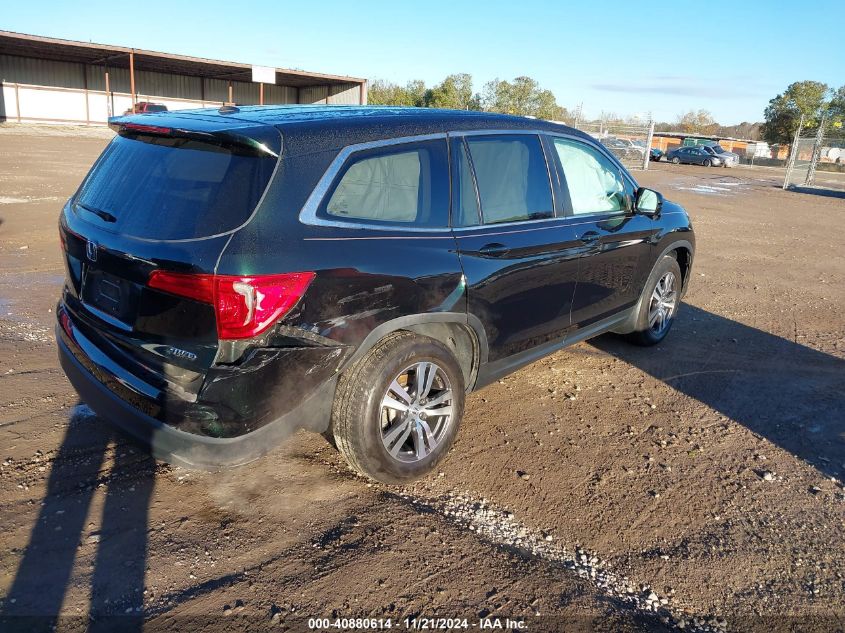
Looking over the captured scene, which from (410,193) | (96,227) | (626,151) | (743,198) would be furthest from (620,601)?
(626,151)

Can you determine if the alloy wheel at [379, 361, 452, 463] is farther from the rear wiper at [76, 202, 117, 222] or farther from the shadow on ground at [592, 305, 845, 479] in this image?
the shadow on ground at [592, 305, 845, 479]

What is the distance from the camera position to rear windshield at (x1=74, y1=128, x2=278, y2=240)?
A: 2.56 meters

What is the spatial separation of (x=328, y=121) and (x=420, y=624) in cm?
217

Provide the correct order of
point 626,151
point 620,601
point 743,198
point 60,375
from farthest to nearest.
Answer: point 626,151
point 743,198
point 60,375
point 620,601

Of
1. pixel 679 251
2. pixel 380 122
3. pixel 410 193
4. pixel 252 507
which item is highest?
pixel 380 122

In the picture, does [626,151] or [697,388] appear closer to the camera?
[697,388]

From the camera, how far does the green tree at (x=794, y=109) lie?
50.8m

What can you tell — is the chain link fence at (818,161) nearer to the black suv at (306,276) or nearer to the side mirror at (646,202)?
the side mirror at (646,202)

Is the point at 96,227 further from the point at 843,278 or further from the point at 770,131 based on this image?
the point at 770,131

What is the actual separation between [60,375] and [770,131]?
63893mm

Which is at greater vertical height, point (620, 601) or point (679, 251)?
point (679, 251)

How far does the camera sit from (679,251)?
5.56 metres

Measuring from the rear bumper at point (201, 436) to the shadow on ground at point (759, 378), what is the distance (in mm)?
2928

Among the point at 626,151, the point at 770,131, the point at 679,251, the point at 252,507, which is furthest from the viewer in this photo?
the point at 770,131
